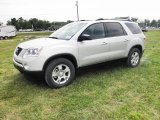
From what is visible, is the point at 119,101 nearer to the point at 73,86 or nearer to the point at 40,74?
the point at 73,86

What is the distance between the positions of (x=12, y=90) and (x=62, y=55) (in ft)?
4.94

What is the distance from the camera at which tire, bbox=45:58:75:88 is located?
5.45m

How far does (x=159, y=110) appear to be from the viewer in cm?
435

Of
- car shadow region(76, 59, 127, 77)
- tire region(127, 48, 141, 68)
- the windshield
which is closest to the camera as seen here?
the windshield

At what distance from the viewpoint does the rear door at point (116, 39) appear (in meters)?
6.71

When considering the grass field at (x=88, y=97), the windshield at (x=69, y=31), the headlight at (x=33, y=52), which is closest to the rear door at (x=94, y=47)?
the windshield at (x=69, y=31)

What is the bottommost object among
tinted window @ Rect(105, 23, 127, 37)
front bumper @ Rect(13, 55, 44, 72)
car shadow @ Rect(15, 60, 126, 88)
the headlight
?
car shadow @ Rect(15, 60, 126, 88)

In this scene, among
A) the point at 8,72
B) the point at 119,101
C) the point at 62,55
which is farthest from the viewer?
the point at 8,72

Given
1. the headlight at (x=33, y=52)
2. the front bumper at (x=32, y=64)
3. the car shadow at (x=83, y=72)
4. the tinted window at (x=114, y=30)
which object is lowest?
the car shadow at (x=83, y=72)

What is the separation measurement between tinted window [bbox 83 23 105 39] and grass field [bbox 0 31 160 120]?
46.5 inches

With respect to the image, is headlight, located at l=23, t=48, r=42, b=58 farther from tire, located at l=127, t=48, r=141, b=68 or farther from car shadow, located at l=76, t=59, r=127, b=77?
tire, located at l=127, t=48, r=141, b=68

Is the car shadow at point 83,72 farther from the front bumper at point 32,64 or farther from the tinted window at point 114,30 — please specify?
the tinted window at point 114,30

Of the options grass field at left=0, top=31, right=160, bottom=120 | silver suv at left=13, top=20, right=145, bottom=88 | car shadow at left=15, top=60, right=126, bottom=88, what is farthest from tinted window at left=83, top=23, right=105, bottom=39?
grass field at left=0, top=31, right=160, bottom=120

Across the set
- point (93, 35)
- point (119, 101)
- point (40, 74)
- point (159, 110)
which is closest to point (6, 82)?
point (40, 74)
